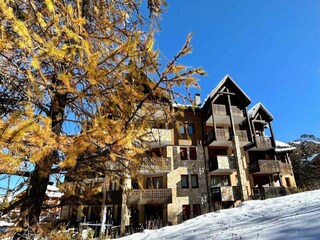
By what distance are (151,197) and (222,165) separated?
6.78 metres

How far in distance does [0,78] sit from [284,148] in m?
28.3

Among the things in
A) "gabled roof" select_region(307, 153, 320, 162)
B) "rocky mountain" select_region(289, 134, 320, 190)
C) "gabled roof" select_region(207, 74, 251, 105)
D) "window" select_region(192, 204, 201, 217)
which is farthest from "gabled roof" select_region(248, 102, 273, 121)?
"gabled roof" select_region(307, 153, 320, 162)

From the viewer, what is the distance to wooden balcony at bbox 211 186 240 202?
1805 centimetres

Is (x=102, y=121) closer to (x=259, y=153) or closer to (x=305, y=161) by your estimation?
(x=259, y=153)

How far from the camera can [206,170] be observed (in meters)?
19.8

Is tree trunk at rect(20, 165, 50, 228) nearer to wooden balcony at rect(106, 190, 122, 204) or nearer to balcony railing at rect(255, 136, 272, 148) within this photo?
wooden balcony at rect(106, 190, 122, 204)

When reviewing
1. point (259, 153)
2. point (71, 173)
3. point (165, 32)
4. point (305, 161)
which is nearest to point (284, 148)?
point (259, 153)

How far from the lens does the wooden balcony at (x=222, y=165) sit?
1919cm

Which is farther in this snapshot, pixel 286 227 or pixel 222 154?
pixel 222 154

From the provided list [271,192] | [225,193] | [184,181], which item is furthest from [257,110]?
[184,181]

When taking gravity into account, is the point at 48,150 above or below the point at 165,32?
below

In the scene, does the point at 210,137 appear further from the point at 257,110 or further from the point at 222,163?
the point at 257,110

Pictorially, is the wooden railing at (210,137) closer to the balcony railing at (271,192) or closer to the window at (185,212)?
the balcony railing at (271,192)

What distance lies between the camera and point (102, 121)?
3.12 meters
